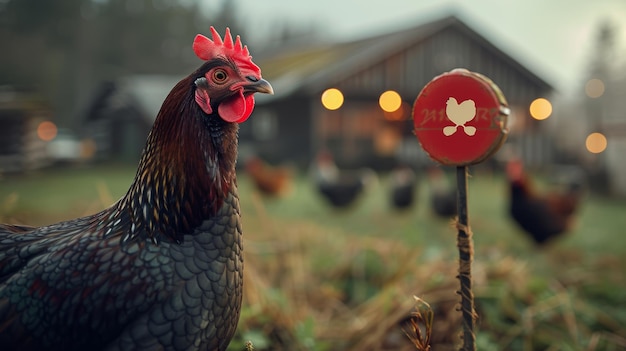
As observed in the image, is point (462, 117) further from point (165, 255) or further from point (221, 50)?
point (165, 255)

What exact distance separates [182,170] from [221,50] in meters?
0.36

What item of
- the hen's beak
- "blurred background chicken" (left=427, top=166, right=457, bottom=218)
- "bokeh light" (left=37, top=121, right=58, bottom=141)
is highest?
"bokeh light" (left=37, top=121, right=58, bottom=141)

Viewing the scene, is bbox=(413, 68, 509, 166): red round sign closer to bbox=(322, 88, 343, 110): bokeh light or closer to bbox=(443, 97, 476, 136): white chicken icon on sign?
bbox=(443, 97, 476, 136): white chicken icon on sign

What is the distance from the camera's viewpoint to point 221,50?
1.31 m

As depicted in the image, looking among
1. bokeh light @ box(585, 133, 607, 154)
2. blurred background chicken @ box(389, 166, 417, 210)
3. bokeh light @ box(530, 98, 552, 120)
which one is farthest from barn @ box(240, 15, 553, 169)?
blurred background chicken @ box(389, 166, 417, 210)

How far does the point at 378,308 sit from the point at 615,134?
30.1ft

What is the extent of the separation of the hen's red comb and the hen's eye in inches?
2.5

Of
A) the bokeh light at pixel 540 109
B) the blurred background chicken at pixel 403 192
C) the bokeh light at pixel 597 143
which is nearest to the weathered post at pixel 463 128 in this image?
the blurred background chicken at pixel 403 192

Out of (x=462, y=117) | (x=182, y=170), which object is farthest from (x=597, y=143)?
(x=182, y=170)

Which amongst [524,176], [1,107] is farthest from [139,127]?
[524,176]

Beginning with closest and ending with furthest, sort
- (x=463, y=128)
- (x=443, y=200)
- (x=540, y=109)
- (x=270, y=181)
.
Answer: (x=463, y=128) < (x=443, y=200) < (x=270, y=181) < (x=540, y=109)

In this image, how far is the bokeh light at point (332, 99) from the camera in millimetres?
12105

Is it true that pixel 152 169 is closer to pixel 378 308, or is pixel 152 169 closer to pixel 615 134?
pixel 378 308

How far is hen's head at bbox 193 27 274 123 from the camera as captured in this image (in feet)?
4.06
